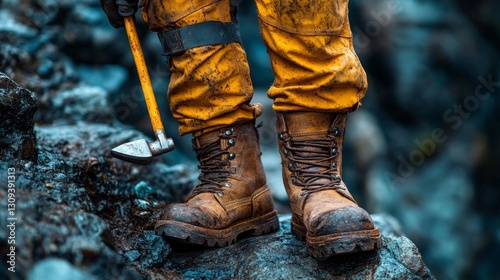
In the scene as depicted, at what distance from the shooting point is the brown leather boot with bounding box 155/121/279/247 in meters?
2.28

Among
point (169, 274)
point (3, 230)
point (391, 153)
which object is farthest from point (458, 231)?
point (3, 230)

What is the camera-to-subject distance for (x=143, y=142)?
7.66 ft

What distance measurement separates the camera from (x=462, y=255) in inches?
344

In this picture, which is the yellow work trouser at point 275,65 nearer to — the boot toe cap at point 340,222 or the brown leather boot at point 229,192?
→ the brown leather boot at point 229,192

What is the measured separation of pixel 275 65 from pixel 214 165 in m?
0.51

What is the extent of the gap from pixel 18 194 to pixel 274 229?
1145mm

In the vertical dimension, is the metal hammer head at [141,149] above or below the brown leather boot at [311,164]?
above

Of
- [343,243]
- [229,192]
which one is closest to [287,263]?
[343,243]

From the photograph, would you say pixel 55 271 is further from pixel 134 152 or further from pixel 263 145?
pixel 263 145

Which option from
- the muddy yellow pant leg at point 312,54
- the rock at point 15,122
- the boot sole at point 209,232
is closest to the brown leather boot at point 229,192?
the boot sole at point 209,232

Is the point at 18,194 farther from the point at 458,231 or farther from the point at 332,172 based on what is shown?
the point at 458,231

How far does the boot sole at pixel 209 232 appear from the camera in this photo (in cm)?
220

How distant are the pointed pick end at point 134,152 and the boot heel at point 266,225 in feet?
1.82

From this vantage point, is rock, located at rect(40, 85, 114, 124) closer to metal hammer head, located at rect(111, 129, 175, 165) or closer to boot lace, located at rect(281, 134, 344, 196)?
metal hammer head, located at rect(111, 129, 175, 165)
